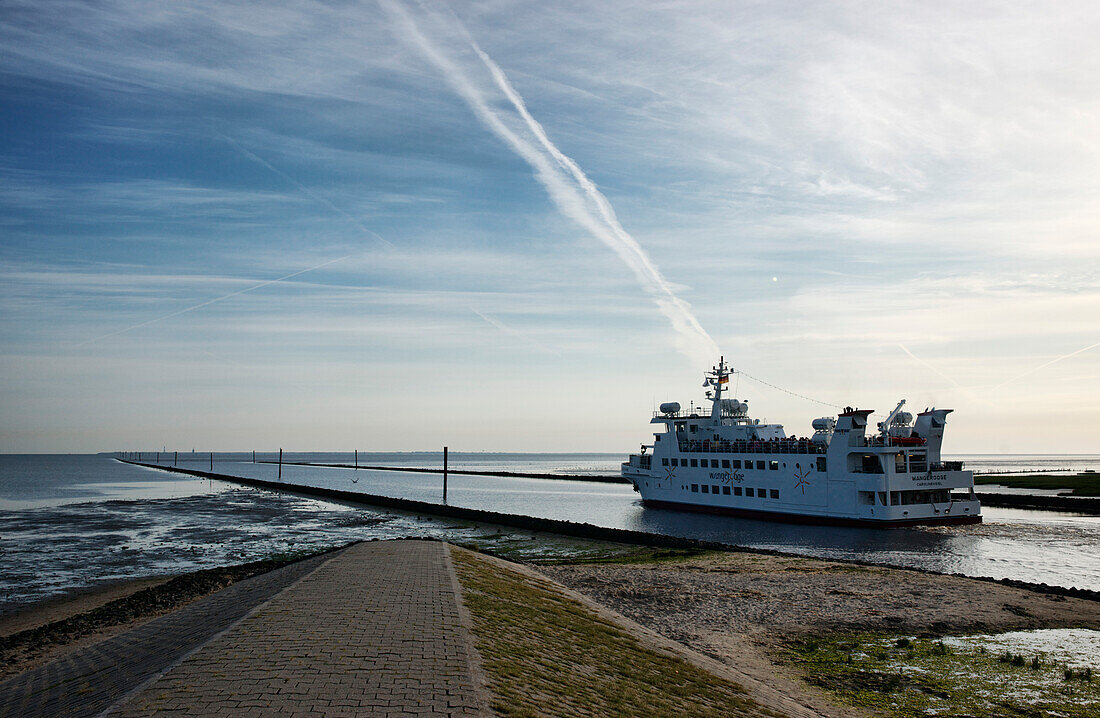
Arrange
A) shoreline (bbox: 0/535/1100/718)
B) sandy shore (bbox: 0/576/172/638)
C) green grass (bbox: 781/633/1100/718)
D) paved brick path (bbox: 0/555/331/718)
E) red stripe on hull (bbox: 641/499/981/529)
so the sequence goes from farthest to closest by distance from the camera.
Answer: red stripe on hull (bbox: 641/499/981/529) < sandy shore (bbox: 0/576/172/638) < shoreline (bbox: 0/535/1100/718) < green grass (bbox: 781/633/1100/718) < paved brick path (bbox: 0/555/331/718)

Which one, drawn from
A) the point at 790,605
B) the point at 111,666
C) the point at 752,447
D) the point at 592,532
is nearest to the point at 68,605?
the point at 111,666

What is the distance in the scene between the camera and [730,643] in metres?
19.0

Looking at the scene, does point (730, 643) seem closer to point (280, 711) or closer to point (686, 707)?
point (686, 707)

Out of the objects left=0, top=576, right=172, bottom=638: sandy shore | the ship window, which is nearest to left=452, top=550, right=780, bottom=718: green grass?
left=0, top=576, right=172, bottom=638: sandy shore

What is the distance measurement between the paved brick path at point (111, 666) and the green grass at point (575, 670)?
5.42 m

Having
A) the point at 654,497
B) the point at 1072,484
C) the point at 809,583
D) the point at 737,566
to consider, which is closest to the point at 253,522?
the point at 654,497

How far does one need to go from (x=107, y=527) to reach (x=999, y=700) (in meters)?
62.7

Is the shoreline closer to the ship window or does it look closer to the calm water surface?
the calm water surface

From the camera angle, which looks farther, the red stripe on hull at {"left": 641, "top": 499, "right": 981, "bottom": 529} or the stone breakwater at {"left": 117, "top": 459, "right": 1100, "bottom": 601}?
the red stripe on hull at {"left": 641, "top": 499, "right": 981, "bottom": 529}

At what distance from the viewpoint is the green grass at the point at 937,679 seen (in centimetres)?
1455

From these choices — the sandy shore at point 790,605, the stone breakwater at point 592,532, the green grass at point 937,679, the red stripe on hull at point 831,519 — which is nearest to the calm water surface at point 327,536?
the red stripe on hull at point 831,519

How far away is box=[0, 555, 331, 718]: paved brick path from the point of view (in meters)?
11.1

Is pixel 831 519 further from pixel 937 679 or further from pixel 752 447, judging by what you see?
pixel 937 679

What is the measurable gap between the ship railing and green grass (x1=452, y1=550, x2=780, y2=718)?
151 ft
